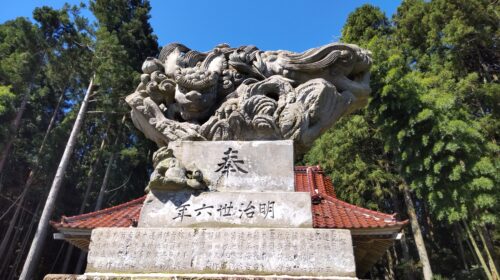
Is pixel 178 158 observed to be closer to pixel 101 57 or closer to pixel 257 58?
pixel 257 58

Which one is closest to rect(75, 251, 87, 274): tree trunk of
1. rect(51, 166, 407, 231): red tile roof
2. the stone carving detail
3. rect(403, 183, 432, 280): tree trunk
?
rect(51, 166, 407, 231): red tile roof

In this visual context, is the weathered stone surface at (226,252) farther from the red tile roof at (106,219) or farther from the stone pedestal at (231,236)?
the red tile roof at (106,219)

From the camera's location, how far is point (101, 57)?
12.8 metres

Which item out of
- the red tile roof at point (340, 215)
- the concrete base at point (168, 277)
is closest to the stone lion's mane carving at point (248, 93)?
the concrete base at point (168, 277)

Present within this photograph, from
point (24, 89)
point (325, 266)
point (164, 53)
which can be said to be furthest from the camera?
point (24, 89)

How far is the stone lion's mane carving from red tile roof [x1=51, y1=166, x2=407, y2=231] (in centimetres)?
279

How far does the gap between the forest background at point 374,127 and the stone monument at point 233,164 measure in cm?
578

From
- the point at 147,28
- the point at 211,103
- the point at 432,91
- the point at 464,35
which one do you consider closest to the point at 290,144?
the point at 211,103

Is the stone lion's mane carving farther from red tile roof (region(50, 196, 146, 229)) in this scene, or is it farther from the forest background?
the forest background

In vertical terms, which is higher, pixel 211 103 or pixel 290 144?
pixel 211 103

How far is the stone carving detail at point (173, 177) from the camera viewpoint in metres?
2.66

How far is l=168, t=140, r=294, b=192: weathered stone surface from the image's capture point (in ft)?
9.17

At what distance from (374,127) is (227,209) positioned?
11797 mm

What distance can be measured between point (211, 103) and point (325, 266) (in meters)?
1.84
